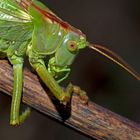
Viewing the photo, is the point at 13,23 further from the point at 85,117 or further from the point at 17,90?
the point at 85,117

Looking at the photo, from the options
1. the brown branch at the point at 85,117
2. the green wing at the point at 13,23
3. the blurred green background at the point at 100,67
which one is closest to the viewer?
the brown branch at the point at 85,117

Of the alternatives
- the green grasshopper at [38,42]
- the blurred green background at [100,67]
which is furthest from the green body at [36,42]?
the blurred green background at [100,67]

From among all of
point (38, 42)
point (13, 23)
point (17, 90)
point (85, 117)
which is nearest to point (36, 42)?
point (38, 42)

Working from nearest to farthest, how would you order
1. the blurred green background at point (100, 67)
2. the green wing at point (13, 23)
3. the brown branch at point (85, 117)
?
the brown branch at point (85, 117) → the green wing at point (13, 23) → the blurred green background at point (100, 67)

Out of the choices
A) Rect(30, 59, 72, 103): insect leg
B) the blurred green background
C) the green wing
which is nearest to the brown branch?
Rect(30, 59, 72, 103): insect leg

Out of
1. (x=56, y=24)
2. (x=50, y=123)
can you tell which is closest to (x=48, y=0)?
(x=50, y=123)

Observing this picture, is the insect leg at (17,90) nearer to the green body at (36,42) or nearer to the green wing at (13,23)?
the green body at (36,42)

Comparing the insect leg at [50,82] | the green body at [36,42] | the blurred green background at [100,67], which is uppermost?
the green body at [36,42]
